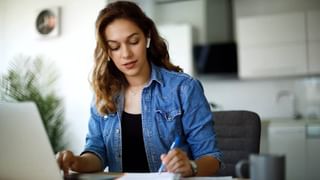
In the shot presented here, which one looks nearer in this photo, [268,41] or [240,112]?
[240,112]

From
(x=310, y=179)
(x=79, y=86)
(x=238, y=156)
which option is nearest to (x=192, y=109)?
(x=238, y=156)

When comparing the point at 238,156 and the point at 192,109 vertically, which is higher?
the point at 192,109

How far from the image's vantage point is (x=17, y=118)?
88 cm

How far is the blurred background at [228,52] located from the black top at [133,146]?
2.46 meters

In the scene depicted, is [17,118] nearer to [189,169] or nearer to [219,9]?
[189,169]

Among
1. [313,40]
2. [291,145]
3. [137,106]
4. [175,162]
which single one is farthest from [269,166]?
[313,40]

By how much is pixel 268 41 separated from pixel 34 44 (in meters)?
2.67

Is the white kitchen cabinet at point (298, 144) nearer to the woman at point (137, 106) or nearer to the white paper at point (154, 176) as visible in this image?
the woman at point (137, 106)

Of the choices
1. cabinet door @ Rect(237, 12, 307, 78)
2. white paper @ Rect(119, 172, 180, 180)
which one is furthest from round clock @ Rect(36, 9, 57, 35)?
white paper @ Rect(119, 172, 180, 180)

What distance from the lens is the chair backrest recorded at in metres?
1.60

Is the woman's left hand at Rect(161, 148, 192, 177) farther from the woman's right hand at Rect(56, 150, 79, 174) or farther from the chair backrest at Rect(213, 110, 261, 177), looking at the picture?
the chair backrest at Rect(213, 110, 261, 177)

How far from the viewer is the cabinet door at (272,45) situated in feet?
13.9

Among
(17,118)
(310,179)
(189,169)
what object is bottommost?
(310,179)

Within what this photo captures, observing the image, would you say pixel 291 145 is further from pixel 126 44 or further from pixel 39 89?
pixel 126 44
